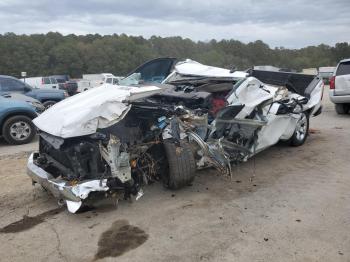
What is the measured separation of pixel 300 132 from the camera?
26.5ft

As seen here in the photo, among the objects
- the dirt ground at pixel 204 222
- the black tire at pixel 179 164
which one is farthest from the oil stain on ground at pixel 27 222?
the black tire at pixel 179 164

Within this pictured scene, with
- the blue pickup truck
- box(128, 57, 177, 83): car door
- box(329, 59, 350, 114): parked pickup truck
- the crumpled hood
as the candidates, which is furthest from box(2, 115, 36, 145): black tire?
box(329, 59, 350, 114): parked pickup truck

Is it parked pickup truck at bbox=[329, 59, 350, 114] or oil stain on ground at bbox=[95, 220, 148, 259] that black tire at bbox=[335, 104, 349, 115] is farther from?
oil stain on ground at bbox=[95, 220, 148, 259]

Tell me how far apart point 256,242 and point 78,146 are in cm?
222

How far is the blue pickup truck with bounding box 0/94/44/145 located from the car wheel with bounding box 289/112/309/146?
601 centimetres

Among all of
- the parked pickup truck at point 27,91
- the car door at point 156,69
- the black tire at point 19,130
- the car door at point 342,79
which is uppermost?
the car door at point 156,69

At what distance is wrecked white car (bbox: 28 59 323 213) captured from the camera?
4.70 metres

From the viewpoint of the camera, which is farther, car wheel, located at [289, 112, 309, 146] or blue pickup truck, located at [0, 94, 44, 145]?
blue pickup truck, located at [0, 94, 44, 145]

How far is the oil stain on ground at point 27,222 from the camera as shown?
4.54 m

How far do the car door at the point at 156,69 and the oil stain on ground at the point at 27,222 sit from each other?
10.7 ft

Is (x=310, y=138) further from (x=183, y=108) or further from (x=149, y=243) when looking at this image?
(x=149, y=243)

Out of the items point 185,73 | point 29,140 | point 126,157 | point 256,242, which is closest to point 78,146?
point 126,157

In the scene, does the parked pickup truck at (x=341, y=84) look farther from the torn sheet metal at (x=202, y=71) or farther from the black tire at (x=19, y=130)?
the black tire at (x=19, y=130)

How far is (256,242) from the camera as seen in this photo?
3.99 metres
